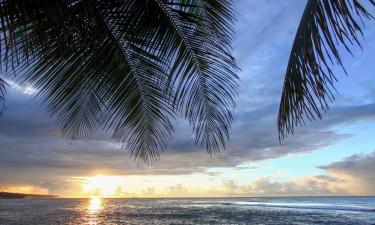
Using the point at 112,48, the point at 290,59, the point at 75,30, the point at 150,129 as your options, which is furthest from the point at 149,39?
the point at 290,59

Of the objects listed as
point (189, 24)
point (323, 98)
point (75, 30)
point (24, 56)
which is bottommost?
point (323, 98)

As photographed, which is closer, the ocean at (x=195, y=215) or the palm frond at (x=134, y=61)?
the palm frond at (x=134, y=61)

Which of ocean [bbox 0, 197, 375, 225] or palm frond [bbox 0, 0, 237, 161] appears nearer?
palm frond [bbox 0, 0, 237, 161]

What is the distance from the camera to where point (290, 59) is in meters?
1.59

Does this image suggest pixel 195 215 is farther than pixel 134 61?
Yes

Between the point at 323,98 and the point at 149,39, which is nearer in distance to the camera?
the point at 323,98

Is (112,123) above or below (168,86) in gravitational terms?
below

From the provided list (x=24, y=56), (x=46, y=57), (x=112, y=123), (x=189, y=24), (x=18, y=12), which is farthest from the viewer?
(x=112, y=123)

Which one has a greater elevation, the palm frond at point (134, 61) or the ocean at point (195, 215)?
the palm frond at point (134, 61)

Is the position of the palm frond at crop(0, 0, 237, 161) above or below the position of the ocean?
above

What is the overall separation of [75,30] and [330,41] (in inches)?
76.9

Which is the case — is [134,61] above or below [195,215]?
above

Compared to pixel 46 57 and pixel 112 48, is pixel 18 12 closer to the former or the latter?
pixel 46 57

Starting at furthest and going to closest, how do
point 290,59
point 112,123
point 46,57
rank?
point 112,123, point 46,57, point 290,59
